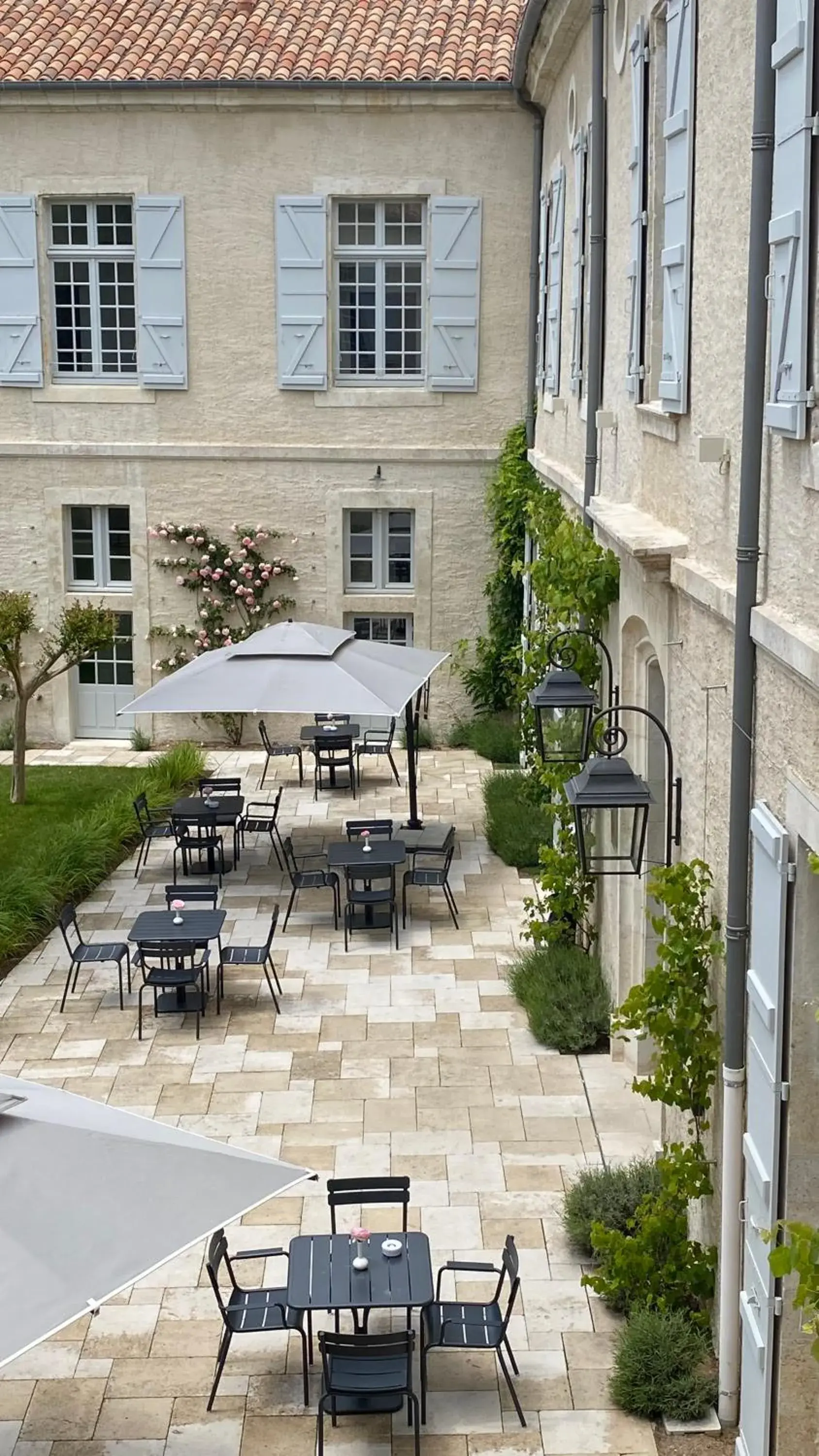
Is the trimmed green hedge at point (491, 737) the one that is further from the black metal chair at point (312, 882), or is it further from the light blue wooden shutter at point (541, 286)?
the black metal chair at point (312, 882)

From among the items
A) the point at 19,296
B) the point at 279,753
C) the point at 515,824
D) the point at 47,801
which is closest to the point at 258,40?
the point at 19,296

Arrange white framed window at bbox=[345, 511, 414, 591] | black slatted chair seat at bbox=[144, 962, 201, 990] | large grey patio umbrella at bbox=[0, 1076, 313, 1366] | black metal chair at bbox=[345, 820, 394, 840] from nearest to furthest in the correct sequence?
large grey patio umbrella at bbox=[0, 1076, 313, 1366] → black slatted chair seat at bbox=[144, 962, 201, 990] → black metal chair at bbox=[345, 820, 394, 840] → white framed window at bbox=[345, 511, 414, 591]

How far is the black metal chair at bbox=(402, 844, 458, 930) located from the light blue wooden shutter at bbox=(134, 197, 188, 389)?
8235mm

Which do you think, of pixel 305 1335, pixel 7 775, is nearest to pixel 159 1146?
pixel 305 1335

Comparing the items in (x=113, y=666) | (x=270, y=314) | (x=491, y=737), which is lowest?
(x=491, y=737)

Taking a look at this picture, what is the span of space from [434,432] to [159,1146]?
569 inches

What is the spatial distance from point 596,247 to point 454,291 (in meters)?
8.29

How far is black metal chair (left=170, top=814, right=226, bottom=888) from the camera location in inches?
549

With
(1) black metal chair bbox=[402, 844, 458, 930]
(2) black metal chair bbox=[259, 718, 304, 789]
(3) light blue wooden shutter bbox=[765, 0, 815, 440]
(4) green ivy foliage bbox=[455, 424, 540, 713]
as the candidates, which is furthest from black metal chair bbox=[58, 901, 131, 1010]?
(4) green ivy foliage bbox=[455, 424, 540, 713]

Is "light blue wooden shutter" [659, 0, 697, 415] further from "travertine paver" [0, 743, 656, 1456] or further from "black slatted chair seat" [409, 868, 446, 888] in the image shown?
"black slatted chair seat" [409, 868, 446, 888]

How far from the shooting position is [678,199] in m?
7.29

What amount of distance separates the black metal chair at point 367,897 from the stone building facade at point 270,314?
6.95 meters

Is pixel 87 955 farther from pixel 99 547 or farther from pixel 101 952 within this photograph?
pixel 99 547

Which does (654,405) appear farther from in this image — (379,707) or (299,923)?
(299,923)
